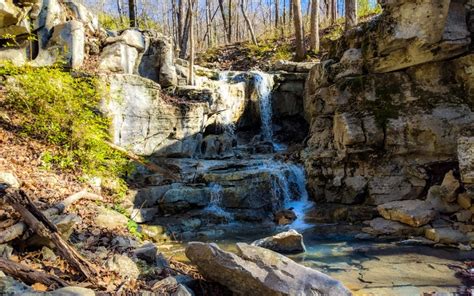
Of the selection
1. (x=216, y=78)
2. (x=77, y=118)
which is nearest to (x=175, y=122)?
(x=77, y=118)

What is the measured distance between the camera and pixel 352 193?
9.73 m

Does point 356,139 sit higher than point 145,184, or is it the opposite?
point 356,139

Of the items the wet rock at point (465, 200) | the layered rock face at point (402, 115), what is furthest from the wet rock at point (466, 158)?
the wet rock at point (465, 200)

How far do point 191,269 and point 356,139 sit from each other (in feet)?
21.4

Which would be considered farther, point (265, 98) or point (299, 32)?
point (299, 32)

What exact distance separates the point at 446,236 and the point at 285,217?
376 centimetres

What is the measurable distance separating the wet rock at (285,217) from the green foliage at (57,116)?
4611mm

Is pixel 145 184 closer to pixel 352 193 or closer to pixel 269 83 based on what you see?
pixel 352 193

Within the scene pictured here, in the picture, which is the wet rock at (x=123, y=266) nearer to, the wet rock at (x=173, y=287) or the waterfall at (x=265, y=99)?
the wet rock at (x=173, y=287)

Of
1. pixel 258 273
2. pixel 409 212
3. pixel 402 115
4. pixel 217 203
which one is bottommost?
pixel 409 212

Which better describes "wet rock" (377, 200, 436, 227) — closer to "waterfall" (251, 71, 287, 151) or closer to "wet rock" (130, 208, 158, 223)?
"wet rock" (130, 208, 158, 223)

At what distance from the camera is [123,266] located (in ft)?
12.6

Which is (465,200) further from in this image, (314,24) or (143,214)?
(314,24)

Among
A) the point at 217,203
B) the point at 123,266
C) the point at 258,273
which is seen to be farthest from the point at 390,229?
the point at 123,266
